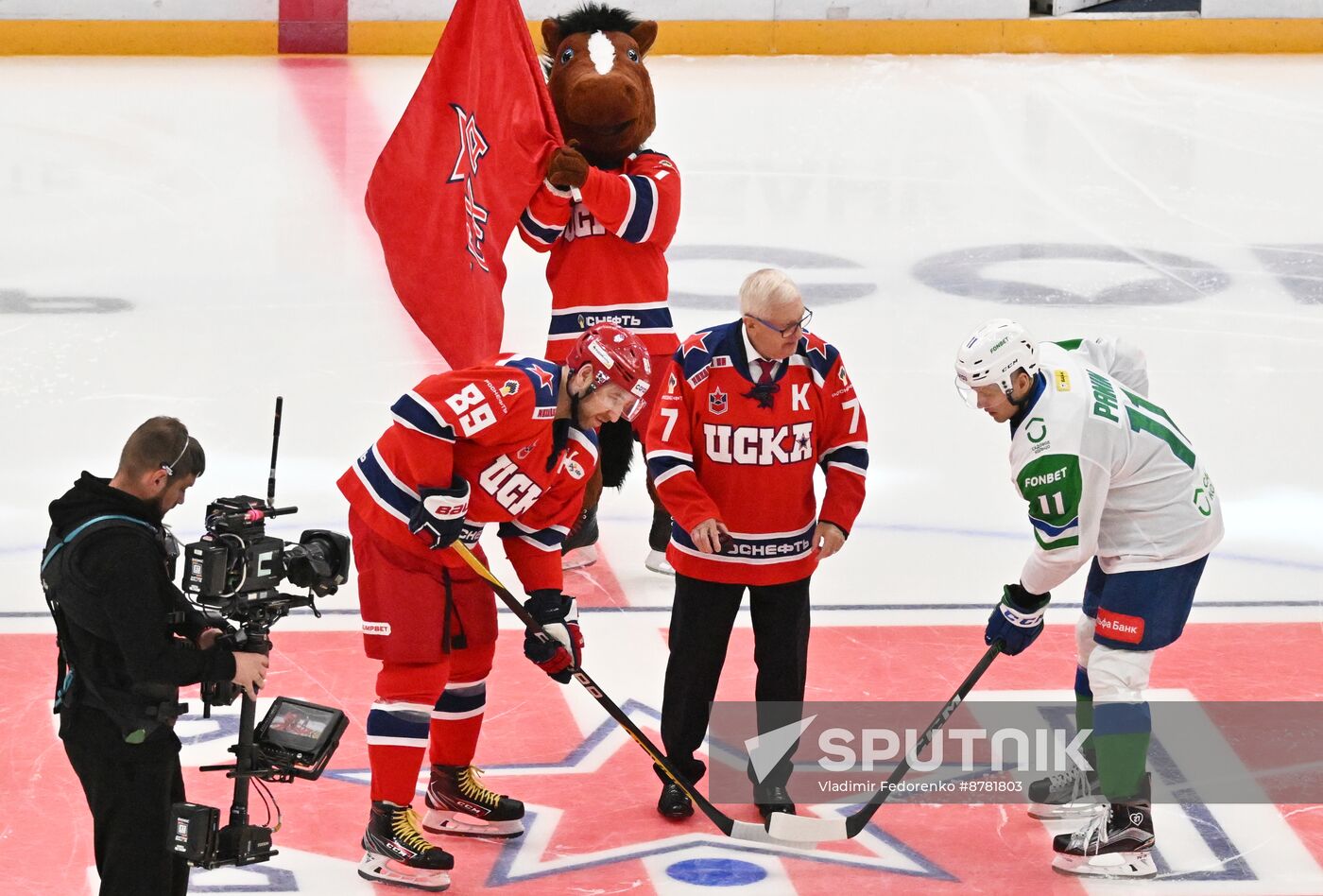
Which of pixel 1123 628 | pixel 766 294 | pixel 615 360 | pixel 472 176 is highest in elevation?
pixel 472 176

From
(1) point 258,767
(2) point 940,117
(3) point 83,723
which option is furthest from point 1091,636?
(2) point 940,117

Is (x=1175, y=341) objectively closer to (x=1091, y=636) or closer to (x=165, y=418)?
(x=1091, y=636)

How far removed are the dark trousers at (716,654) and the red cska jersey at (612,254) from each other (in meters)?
1.44

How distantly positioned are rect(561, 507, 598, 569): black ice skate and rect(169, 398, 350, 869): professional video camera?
7.07ft

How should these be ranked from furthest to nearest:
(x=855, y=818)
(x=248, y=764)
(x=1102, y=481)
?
(x=855, y=818) → (x=1102, y=481) → (x=248, y=764)

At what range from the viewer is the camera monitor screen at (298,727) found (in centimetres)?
358

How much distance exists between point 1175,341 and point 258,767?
17.6 ft

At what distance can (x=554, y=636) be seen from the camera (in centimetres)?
405

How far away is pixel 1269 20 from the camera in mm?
13586

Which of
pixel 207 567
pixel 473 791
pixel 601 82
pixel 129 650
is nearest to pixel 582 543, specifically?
pixel 601 82

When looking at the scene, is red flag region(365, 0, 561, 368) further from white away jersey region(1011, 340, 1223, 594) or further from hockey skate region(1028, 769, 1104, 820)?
hockey skate region(1028, 769, 1104, 820)

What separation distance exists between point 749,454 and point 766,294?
14.1 inches

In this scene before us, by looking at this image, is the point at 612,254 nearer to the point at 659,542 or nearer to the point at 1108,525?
the point at 659,542

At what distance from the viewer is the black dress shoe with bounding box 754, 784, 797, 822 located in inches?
169
